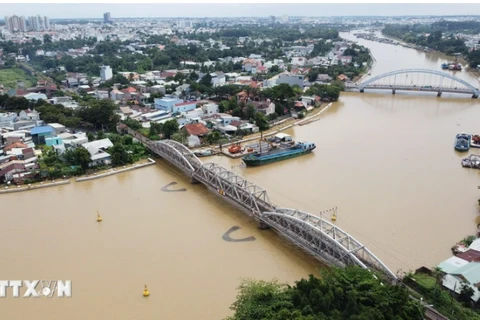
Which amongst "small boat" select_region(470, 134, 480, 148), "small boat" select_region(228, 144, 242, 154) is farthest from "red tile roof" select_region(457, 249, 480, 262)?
"small boat" select_region(470, 134, 480, 148)

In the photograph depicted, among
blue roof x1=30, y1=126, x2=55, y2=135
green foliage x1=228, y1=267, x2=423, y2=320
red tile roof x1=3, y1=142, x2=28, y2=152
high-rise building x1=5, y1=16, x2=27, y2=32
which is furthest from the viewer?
high-rise building x1=5, y1=16, x2=27, y2=32

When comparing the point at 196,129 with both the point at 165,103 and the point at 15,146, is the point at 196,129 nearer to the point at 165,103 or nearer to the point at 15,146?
the point at 165,103

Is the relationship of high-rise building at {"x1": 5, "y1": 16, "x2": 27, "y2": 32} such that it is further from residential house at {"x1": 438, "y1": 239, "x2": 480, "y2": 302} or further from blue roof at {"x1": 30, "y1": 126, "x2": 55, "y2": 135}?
residential house at {"x1": 438, "y1": 239, "x2": 480, "y2": 302}

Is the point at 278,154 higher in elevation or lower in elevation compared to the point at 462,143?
lower

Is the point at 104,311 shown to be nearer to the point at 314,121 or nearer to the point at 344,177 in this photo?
the point at 344,177

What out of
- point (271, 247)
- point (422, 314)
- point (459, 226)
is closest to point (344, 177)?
point (459, 226)

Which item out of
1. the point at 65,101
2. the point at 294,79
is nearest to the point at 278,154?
the point at 294,79

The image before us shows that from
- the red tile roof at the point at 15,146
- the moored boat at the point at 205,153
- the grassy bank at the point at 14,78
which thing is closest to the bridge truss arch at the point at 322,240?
the moored boat at the point at 205,153

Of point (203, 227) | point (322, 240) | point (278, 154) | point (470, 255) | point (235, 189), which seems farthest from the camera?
point (278, 154)
